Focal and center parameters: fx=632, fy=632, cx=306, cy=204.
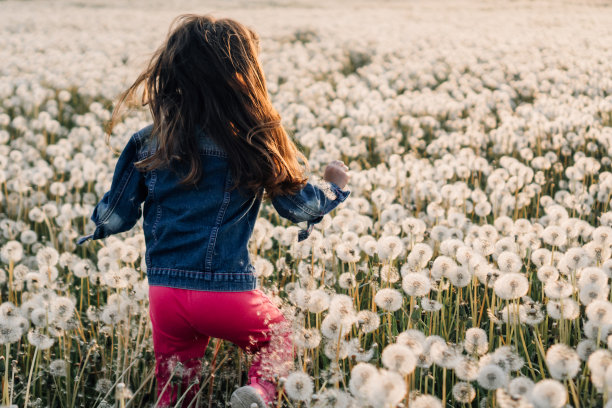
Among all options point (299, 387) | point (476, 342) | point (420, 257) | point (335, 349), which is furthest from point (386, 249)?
point (299, 387)

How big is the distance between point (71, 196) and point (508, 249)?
386 centimetres

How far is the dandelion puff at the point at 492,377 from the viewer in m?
1.96

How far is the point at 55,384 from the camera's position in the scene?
9.94ft

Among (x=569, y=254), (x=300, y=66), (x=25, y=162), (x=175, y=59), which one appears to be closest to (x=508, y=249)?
(x=569, y=254)

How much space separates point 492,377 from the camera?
6.43ft

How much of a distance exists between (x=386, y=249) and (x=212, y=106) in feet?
3.53

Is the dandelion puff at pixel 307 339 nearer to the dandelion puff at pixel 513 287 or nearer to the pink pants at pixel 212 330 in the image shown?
the pink pants at pixel 212 330

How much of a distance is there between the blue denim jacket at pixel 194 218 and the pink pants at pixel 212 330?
0.18 feet

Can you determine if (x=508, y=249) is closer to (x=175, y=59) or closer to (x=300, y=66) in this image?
(x=175, y=59)

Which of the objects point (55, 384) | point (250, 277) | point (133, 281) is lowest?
point (55, 384)

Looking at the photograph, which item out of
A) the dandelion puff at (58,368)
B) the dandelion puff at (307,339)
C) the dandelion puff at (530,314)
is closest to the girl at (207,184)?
the dandelion puff at (307,339)

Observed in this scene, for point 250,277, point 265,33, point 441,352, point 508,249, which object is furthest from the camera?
point 265,33

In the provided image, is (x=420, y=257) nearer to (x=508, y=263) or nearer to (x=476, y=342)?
(x=508, y=263)

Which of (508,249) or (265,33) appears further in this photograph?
(265,33)
